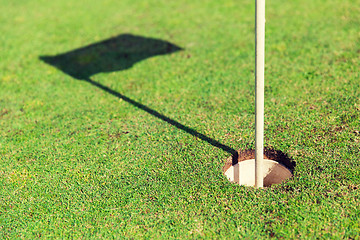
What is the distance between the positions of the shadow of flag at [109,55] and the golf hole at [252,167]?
326 cm

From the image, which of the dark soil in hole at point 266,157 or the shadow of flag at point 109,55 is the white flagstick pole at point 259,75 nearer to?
the dark soil in hole at point 266,157

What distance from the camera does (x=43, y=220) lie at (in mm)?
4359

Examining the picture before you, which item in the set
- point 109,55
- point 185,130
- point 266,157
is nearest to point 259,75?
point 266,157

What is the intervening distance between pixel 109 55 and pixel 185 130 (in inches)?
122

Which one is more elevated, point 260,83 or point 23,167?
point 260,83

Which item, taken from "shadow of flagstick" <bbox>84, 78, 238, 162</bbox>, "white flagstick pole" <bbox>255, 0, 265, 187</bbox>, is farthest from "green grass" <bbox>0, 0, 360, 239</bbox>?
"white flagstick pole" <bbox>255, 0, 265, 187</bbox>

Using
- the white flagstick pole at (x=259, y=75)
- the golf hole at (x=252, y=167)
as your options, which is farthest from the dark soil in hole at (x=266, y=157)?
the white flagstick pole at (x=259, y=75)

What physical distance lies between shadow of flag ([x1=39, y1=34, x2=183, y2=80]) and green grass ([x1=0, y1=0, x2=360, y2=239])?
19 centimetres

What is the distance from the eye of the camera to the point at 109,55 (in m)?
7.89

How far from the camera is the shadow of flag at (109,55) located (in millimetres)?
7469

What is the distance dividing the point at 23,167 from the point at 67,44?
3.99m

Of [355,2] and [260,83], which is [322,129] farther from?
[355,2]

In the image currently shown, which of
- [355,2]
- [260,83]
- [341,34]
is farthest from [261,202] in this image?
[355,2]

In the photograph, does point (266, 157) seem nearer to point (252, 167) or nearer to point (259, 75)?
point (252, 167)
